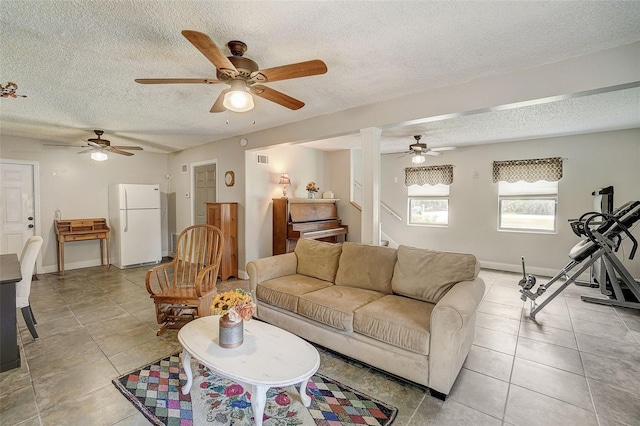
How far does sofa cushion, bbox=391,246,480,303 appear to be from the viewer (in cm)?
246

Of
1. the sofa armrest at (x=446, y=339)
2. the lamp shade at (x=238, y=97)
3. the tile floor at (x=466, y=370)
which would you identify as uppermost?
the lamp shade at (x=238, y=97)

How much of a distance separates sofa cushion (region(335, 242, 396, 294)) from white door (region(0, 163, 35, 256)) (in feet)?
19.3

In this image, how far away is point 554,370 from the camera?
92.6 inches

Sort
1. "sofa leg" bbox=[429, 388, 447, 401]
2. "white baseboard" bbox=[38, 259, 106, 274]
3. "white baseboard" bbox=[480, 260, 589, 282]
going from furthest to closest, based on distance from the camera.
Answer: "white baseboard" bbox=[38, 259, 106, 274]
"white baseboard" bbox=[480, 260, 589, 282]
"sofa leg" bbox=[429, 388, 447, 401]

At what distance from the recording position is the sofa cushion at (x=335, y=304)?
7.78ft

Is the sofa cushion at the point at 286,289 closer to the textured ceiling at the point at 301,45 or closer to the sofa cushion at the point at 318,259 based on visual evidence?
the sofa cushion at the point at 318,259

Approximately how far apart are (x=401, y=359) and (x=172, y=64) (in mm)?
2965

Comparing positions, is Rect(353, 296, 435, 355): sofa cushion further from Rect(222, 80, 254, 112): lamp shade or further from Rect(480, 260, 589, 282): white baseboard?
Rect(480, 260, 589, 282): white baseboard

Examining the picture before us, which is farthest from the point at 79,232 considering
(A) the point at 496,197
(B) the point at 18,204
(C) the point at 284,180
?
(A) the point at 496,197

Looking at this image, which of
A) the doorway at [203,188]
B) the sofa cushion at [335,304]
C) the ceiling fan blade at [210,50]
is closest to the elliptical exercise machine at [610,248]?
the sofa cushion at [335,304]

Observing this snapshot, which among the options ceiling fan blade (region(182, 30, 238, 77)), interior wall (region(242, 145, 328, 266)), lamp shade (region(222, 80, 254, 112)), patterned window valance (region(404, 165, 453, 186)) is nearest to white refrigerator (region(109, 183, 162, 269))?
interior wall (region(242, 145, 328, 266))

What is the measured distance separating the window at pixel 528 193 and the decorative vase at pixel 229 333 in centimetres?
562

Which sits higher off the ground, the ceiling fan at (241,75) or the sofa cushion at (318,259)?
the ceiling fan at (241,75)

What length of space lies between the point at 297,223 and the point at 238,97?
3.21m
